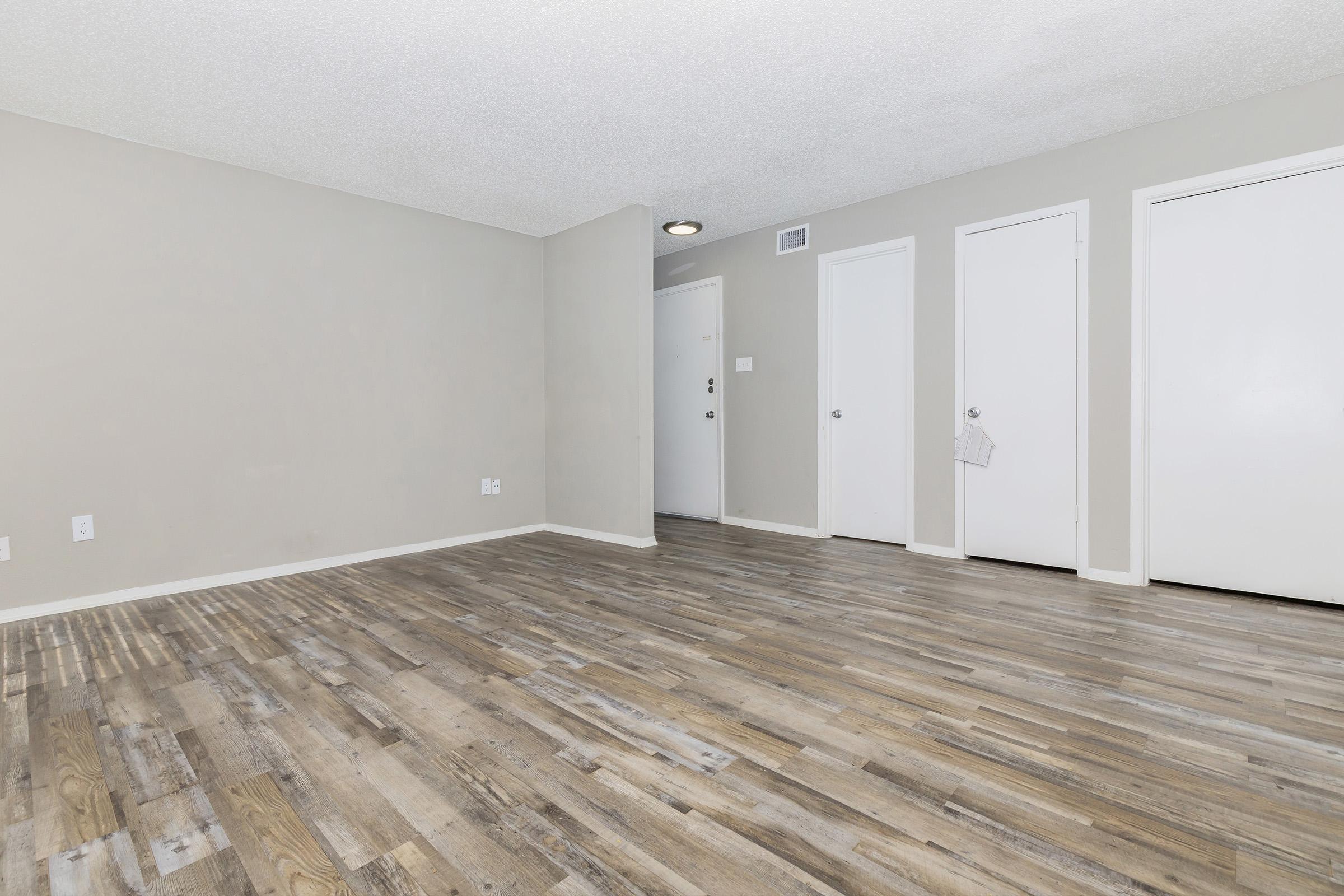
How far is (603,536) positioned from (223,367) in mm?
2652

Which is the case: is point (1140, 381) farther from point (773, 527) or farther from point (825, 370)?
point (773, 527)

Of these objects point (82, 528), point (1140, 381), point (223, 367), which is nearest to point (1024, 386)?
point (1140, 381)

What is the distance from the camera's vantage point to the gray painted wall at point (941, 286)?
3.21 metres

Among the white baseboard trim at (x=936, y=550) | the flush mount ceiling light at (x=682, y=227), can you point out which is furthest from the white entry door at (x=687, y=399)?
the white baseboard trim at (x=936, y=550)

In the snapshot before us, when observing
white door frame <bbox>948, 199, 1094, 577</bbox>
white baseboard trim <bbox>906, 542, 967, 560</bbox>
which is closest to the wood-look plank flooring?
white door frame <bbox>948, 199, 1094, 577</bbox>

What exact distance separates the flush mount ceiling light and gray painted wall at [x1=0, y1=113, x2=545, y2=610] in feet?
4.37

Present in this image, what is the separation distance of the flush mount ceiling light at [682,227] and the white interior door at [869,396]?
107 cm

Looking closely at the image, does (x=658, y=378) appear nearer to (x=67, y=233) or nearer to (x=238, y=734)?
(x=67, y=233)

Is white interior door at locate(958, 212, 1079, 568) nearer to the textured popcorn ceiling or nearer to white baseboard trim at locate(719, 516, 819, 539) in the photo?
the textured popcorn ceiling

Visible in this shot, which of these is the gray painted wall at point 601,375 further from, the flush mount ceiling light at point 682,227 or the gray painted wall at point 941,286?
the gray painted wall at point 941,286

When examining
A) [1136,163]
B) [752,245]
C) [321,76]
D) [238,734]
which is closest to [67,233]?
[321,76]

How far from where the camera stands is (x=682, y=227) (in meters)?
5.04

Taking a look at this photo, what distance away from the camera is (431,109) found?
10.1 ft

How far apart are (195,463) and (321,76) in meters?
2.22
